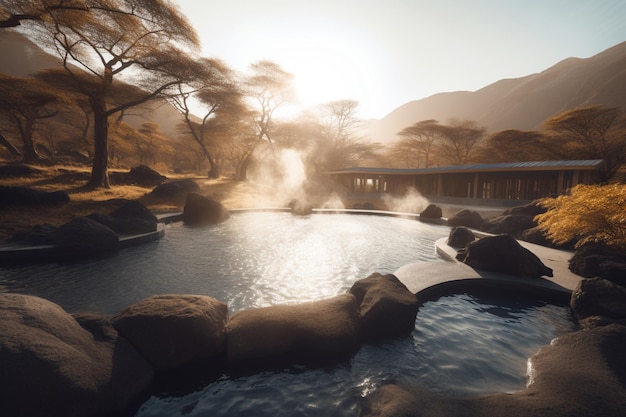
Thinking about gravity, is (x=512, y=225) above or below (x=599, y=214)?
below

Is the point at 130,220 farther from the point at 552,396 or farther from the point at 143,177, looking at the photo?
the point at 143,177

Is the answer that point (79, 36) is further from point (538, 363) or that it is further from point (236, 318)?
point (538, 363)

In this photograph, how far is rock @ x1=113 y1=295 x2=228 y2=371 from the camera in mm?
3492

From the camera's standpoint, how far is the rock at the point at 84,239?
7.98 meters

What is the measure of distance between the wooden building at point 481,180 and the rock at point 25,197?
2529 cm

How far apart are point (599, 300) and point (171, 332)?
661cm

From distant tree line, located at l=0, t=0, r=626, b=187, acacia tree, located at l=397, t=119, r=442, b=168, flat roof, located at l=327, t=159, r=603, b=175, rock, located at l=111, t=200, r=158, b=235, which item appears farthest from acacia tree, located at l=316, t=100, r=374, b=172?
rock, located at l=111, t=200, r=158, b=235

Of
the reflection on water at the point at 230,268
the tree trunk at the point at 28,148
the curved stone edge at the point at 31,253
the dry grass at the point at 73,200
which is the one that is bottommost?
the reflection on water at the point at 230,268

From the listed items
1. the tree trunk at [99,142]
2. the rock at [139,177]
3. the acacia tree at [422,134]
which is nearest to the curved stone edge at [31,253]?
the tree trunk at [99,142]

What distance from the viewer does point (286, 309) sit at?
173 inches

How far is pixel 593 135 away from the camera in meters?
29.9

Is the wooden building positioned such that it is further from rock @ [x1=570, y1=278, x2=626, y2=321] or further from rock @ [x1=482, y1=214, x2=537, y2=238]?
rock @ [x1=570, y1=278, x2=626, y2=321]

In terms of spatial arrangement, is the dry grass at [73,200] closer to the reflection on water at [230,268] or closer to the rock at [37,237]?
the rock at [37,237]

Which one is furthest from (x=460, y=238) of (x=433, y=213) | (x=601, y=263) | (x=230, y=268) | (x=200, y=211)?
(x=200, y=211)
